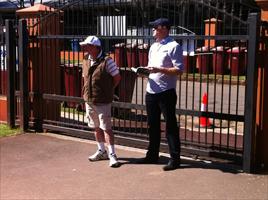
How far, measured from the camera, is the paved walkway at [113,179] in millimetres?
5402

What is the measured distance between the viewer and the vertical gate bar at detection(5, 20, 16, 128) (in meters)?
8.57

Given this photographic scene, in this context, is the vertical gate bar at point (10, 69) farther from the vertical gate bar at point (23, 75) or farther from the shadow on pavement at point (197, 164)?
the shadow on pavement at point (197, 164)

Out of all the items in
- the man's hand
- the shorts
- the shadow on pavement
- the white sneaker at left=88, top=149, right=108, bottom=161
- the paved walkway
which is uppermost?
the man's hand

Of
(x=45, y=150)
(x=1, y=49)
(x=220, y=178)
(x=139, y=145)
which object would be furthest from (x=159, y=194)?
(x=1, y=49)

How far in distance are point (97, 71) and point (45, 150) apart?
1.85 metres

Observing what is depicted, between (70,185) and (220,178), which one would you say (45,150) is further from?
(220,178)

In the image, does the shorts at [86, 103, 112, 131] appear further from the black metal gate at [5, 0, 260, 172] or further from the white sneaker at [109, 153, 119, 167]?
the black metal gate at [5, 0, 260, 172]

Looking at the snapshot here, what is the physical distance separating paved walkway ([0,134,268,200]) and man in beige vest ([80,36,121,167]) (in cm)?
46

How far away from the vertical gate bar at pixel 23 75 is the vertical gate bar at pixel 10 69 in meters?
0.26

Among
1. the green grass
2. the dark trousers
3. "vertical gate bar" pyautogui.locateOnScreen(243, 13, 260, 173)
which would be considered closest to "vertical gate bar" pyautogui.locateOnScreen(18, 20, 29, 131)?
the green grass

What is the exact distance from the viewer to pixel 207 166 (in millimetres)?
6379

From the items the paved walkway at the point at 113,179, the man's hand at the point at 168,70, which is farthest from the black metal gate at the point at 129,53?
the man's hand at the point at 168,70

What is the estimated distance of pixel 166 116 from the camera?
6.08m

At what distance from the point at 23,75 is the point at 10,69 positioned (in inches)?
17.3
